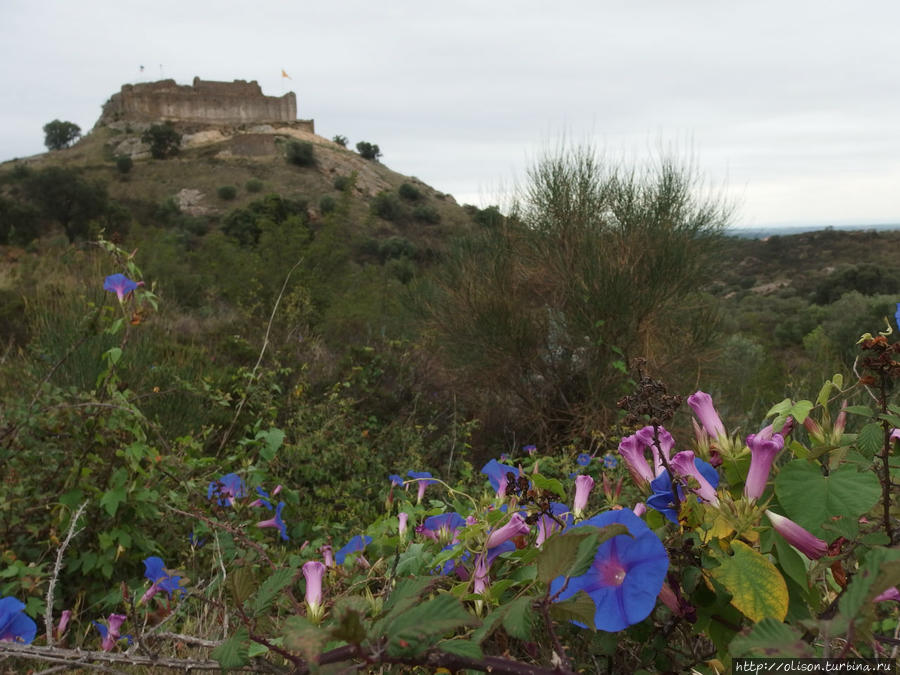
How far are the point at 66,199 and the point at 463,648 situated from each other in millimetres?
29677

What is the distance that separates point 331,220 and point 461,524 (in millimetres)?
8864

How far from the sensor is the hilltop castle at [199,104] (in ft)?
174

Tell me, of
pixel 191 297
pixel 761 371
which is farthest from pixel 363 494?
pixel 191 297

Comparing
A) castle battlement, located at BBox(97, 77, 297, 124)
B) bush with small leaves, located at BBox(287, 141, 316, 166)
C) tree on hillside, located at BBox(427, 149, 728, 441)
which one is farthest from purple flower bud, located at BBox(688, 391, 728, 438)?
castle battlement, located at BBox(97, 77, 297, 124)

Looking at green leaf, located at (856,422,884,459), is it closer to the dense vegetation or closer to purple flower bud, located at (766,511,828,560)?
the dense vegetation

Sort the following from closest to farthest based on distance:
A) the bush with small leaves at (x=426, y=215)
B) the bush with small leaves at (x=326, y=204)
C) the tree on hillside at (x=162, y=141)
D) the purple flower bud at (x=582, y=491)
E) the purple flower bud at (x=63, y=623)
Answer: the purple flower bud at (x=582, y=491), the purple flower bud at (x=63, y=623), the bush with small leaves at (x=326, y=204), the bush with small leaves at (x=426, y=215), the tree on hillside at (x=162, y=141)

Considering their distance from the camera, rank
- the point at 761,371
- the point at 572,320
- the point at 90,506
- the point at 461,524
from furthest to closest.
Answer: the point at 761,371 → the point at 572,320 → the point at 90,506 → the point at 461,524

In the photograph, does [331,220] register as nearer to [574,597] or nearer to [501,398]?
[501,398]

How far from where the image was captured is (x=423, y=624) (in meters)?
0.48

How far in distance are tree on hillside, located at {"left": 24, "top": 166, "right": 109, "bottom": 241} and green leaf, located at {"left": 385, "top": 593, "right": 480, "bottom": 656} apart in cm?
2806

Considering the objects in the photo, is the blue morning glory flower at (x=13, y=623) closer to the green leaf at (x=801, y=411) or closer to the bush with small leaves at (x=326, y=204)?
the green leaf at (x=801, y=411)

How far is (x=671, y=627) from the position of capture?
0.65 m

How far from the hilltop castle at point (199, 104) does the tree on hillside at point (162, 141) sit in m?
9.13

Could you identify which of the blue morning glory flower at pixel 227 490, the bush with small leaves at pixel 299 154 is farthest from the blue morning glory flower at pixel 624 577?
the bush with small leaves at pixel 299 154
